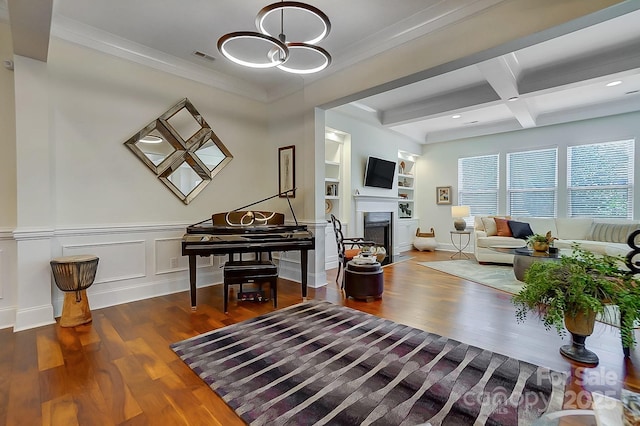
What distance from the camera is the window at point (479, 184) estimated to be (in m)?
6.94

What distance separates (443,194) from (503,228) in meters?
2.00

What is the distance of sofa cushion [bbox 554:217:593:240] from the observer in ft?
17.9

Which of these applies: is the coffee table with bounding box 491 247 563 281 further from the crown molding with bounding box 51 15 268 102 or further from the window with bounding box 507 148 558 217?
the crown molding with bounding box 51 15 268 102

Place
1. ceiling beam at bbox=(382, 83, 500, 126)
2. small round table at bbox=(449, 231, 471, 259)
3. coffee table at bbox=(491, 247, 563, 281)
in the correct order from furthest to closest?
1. small round table at bbox=(449, 231, 471, 259)
2. ceiling beam at bbox=(382, 83, 500, 126)
3. coffee table at bbox=(491, 247, 563, 281)

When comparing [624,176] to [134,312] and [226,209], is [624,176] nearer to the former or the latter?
[226,209]

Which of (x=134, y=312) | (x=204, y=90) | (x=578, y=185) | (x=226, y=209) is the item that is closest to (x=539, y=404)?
(x=134, y=312)

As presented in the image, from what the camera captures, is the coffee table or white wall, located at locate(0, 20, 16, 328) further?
the coffee table

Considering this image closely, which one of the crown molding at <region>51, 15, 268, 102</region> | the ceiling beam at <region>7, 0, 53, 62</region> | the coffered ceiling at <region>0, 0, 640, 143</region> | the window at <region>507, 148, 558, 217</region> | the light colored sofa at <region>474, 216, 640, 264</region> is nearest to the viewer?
the ceiling beam at <region>7, 0, 53, 62</region>

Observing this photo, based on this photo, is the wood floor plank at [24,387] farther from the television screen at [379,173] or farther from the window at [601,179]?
the window at [601,179]

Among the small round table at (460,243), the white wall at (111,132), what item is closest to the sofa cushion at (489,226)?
the small round table at (460,243)

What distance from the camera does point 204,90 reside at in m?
4.00

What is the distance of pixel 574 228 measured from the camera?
5.55 m

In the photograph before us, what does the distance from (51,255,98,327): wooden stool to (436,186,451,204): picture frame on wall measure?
23.8 ft

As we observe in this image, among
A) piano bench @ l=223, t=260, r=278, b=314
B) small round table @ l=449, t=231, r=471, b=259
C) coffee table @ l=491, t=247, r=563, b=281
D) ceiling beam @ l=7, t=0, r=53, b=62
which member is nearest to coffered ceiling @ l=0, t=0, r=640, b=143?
ceiling beam @ l=7, t=0, r=53, b=62
